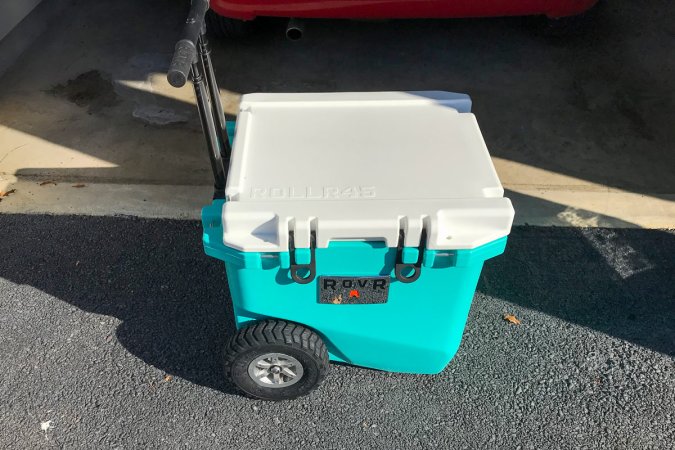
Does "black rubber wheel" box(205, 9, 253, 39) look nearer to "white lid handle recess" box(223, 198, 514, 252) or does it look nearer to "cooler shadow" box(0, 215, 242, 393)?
"cooler shadow" box(0, 215, 242, 393)

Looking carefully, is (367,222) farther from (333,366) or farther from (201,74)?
(333,366)

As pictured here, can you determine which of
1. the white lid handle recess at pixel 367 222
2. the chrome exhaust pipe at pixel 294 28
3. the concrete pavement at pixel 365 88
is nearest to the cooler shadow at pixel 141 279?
the concrete pavement at pixel 365 88

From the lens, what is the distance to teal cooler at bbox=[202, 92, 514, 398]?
1784mm

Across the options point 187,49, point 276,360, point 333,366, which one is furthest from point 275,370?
point 187,49

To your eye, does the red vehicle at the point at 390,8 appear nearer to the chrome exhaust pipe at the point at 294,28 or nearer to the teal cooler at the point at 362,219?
Answer: the chrome exhaust pipe at the point at 294,28

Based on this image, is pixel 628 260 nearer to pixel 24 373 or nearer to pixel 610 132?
pixel 610 132

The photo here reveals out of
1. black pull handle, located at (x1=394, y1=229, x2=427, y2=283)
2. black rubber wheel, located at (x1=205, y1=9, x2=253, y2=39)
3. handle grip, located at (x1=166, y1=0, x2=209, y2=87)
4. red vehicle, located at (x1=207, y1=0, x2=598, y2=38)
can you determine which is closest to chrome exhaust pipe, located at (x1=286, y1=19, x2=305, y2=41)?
red vehicle, located at (x1=207, y1=0, x2=598, y2=38)

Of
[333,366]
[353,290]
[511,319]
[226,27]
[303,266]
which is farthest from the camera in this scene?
[226,27]

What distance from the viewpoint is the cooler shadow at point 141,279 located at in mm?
2613

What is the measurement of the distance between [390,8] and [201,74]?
7.17 ft

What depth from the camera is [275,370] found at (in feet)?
7.52

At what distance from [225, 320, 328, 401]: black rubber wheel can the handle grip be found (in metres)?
0.97

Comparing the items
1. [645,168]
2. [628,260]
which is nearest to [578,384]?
[628,260]

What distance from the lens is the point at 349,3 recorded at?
3.80 meters
